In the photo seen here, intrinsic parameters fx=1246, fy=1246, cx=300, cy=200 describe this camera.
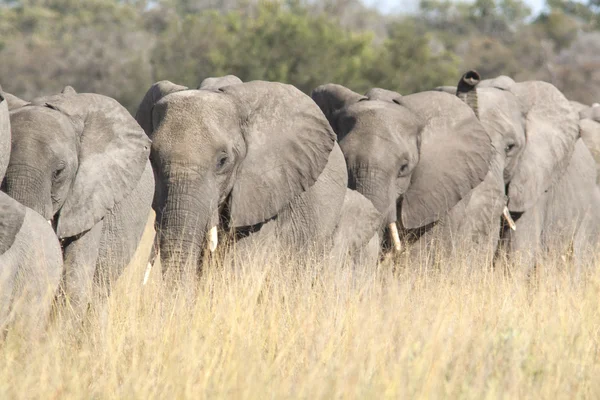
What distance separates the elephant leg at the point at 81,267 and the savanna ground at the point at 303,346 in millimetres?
229

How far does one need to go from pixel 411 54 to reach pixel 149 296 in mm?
28085

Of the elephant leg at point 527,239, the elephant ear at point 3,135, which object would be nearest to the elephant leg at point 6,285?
the elephant ear at point 3,135

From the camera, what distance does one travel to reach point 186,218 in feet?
26.6

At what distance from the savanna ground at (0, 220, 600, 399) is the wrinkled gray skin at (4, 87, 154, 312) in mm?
392

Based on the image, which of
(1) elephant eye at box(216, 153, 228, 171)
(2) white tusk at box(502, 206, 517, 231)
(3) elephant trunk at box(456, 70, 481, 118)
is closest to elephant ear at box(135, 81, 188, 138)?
(1) elephant eye at box(216, 153, 228, 171)

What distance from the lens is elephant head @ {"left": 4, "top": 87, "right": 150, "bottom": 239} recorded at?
270 inches

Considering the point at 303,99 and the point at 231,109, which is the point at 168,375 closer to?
the point at 231,109

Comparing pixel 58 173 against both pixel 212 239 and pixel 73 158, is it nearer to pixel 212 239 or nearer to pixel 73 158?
pixel 73 158

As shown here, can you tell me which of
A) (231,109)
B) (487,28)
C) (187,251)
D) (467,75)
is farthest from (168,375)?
(487,28)

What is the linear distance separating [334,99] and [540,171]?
2.32 metres

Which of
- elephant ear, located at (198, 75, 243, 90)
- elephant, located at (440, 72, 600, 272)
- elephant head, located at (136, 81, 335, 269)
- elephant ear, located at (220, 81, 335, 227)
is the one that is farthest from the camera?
elephant, located at (440, 72, 600, 272)

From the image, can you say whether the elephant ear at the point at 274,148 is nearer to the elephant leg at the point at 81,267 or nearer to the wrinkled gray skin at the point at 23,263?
the elephant leg at the point at 81,267

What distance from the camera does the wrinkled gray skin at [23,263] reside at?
5301 mm

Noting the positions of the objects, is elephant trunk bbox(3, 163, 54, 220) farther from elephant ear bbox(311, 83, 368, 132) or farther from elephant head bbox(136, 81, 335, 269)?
elephant ear bbox(311, 83, 368, 132)
